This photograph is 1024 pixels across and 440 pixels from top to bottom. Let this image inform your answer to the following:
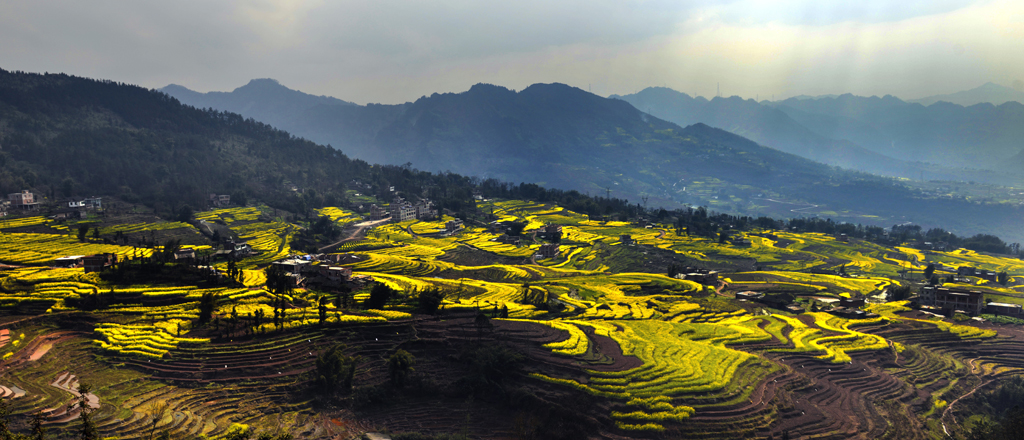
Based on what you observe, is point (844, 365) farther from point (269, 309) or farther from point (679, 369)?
point (269, 309)

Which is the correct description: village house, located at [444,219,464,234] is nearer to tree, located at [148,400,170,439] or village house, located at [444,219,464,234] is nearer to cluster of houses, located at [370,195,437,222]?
cluster of houses, located at [370,195,437,222]

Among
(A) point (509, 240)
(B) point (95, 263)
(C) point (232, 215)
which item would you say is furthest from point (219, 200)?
(A) point (509, 240)

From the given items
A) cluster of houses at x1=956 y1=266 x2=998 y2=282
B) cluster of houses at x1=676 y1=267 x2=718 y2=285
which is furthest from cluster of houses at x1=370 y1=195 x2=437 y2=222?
cluster of houses at x1=956 y1=266 x2=998 y2=282

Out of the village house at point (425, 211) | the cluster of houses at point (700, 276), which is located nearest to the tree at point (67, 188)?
the village house at point (425, 211)

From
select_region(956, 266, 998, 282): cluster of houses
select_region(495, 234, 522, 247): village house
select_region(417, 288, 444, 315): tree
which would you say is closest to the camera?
select_region(417, 288, 444, 315): tree

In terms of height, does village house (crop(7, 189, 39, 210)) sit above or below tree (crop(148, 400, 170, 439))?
above

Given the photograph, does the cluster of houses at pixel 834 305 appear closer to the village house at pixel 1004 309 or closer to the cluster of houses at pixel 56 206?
the village house at pixel 1004 309

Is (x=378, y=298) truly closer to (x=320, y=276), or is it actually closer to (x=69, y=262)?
(x=320, y=276)
